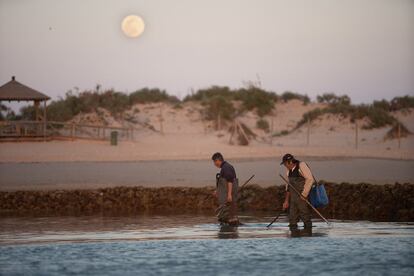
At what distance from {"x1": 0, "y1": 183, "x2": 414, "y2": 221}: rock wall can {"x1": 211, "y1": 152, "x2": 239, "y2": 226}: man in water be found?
347cm

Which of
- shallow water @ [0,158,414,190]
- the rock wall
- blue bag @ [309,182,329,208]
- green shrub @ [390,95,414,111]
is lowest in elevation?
the rock wall

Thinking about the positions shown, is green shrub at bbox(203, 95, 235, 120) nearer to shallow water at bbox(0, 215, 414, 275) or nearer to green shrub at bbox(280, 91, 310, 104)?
green shrub at bbox(280, 91, 310, 104)

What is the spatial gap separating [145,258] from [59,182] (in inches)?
468

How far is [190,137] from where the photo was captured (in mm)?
44281

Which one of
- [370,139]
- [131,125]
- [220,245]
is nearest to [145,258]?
[220,245]

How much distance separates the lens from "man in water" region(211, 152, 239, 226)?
16.9 metres

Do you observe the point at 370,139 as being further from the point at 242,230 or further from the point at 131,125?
the point at 242,230

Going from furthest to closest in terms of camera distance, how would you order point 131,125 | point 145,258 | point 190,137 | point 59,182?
point 131,125
point 190,137
point 59,182
point 145,258

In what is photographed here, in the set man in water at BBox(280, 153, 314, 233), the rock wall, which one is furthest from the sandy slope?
man in water at BBox(280, 153, 314, 233)

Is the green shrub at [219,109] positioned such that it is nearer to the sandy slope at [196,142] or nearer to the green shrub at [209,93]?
the sandy slope at [196,142]

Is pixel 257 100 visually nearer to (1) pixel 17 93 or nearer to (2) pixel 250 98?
(2) pixel 250 98

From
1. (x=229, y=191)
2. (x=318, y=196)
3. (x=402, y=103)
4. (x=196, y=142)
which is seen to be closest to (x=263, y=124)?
(x=402, y=103)

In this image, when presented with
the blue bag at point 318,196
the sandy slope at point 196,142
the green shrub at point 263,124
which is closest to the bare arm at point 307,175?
the blue bag at point 318,196

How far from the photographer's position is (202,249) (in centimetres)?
1544
